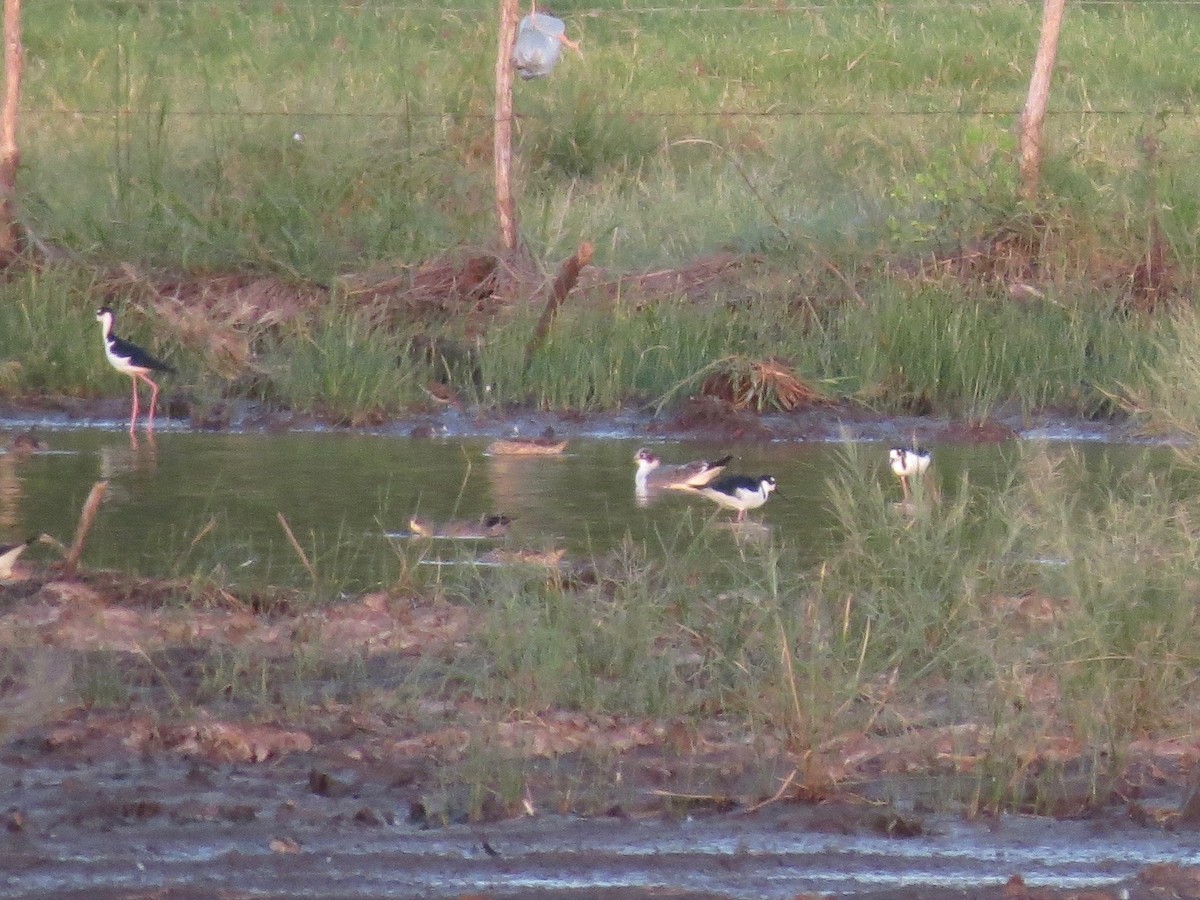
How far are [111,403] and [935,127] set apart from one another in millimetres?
9332

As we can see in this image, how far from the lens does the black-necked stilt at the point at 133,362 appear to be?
13062 mm

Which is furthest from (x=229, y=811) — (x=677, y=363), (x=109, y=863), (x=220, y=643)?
(x=677, y=363)

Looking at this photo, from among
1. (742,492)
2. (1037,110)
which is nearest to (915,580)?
(742,492)

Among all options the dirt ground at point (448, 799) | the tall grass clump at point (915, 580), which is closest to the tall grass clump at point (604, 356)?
the tall grass clump at point (915, 580)

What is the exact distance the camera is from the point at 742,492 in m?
9.90

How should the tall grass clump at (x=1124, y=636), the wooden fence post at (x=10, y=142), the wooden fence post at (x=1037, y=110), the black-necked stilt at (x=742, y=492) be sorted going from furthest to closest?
the wooden fence post at (x=1037, y=110), the wooden fence post at (x=10, y=142), the black-necked stilt at (x=742, y=492), the tall grass clump at (x=1124, y=636)

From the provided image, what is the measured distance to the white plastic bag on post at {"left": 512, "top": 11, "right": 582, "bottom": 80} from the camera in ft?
53.7

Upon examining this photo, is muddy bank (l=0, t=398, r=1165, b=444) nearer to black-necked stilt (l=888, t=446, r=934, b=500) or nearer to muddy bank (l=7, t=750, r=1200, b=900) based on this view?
black-necked stilt (l=888, t=446, r=934, b=500)

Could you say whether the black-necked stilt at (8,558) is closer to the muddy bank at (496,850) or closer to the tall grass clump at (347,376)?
the muddy bank at (496,850)

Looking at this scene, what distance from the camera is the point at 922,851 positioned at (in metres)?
5.14

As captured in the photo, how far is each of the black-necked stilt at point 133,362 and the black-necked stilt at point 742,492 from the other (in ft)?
14.7

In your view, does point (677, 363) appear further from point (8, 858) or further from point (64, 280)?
point (8, 858)

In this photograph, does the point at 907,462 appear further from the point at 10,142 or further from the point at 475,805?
the point at 10,142

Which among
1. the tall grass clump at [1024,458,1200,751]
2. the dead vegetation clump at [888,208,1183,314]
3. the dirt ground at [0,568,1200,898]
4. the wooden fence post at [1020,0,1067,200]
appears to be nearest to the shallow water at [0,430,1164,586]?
the tall grass clump at [1024,458,1200,751]
